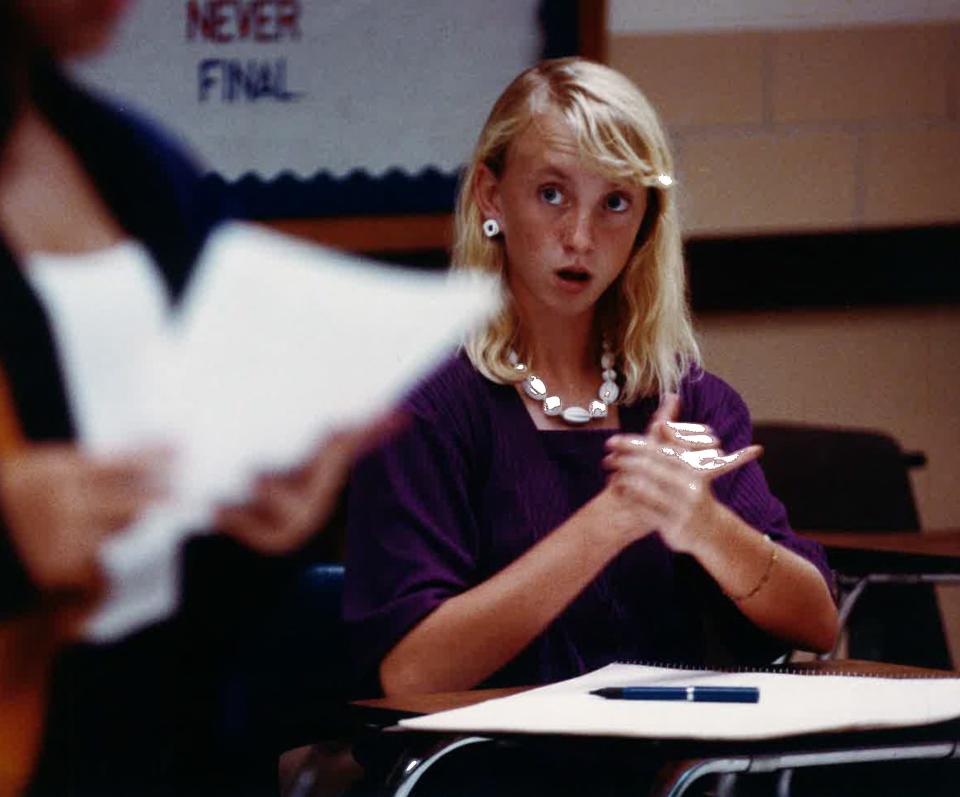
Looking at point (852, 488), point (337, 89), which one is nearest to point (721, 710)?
point (852, 488)

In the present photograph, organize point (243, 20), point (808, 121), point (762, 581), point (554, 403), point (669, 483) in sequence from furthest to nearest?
point (808, 121)
point (243, 20)
point (554, 403)
point (762, 581)
point (669, 483)

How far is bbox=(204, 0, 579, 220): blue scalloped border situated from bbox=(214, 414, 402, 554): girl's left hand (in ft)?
1.32

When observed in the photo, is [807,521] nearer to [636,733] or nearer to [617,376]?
[617,376]

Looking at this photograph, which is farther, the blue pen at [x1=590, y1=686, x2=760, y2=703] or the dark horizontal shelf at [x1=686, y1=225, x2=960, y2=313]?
the dark horizontal shelf at [x1=686, y1=225, x2=960, y2=313]

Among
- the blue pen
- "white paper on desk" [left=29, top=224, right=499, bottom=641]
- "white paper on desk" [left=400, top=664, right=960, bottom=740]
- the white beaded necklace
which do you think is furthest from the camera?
"white paper on desk" [left=29, top=224, right=499, bottom=641]

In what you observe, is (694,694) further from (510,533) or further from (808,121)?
(808,121)

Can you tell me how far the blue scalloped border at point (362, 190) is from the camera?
292 centimetres

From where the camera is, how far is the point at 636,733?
4.04ft

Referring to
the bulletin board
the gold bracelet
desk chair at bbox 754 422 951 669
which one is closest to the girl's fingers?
the gold bracelet

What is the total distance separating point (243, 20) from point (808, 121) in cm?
107

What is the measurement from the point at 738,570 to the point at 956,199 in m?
1.77

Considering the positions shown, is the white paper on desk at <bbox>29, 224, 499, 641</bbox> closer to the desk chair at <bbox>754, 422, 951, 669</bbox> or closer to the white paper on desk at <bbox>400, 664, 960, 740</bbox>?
the desk chair at <bbox>754, 422, 951, 669</bbox>

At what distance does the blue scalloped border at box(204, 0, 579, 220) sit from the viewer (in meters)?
2.92

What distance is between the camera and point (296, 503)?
10.1 feet
